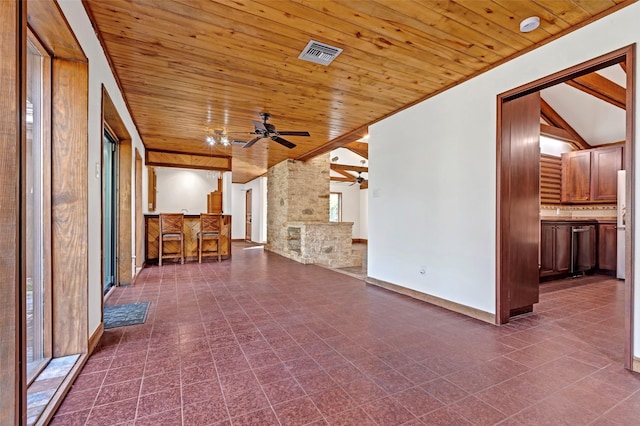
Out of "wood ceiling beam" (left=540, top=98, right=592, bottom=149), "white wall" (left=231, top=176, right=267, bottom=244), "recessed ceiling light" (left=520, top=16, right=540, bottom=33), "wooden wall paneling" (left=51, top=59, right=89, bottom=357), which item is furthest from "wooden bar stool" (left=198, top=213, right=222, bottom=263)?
"wood ceiling beam" (left=540, top=98, right=592, bottom=149)

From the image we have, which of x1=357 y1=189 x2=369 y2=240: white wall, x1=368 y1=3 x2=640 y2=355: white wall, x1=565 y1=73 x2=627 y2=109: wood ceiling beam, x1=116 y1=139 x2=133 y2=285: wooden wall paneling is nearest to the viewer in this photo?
x1=368 y1=3 x2=640 y2=355: white wall

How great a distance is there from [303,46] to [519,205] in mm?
2562

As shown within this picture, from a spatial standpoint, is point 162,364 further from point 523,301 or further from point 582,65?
point 582,65

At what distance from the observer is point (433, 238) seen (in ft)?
11.2

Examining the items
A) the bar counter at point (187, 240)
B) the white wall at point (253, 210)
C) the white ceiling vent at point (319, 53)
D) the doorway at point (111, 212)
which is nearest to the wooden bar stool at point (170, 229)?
the bar counter at point (187, 240)

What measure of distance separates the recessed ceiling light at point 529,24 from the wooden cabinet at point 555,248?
3.22m

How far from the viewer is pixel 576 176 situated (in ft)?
17.6

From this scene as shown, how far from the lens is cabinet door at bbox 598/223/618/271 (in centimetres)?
488

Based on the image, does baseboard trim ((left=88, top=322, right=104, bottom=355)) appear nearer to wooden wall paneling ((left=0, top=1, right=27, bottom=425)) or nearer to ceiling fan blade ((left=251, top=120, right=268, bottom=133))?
wooden wall paneling ((left=0, top=1, right=27, bottom=425))

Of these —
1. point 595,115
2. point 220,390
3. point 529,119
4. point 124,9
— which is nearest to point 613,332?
point 529,119

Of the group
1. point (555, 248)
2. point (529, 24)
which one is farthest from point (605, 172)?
point (529, 24)

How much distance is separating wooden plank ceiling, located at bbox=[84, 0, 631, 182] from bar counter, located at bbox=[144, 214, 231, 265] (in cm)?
253

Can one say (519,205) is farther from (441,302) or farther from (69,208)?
(69,208)

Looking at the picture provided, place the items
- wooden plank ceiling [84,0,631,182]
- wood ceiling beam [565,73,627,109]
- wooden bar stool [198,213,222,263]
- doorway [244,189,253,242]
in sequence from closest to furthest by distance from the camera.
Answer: wooden plank ceiling [84,0,631,182]
wood ceiling beam [565,73,627,109]
wooden bar stool [198,213,222,263]
doorway [244,189,253,242]
